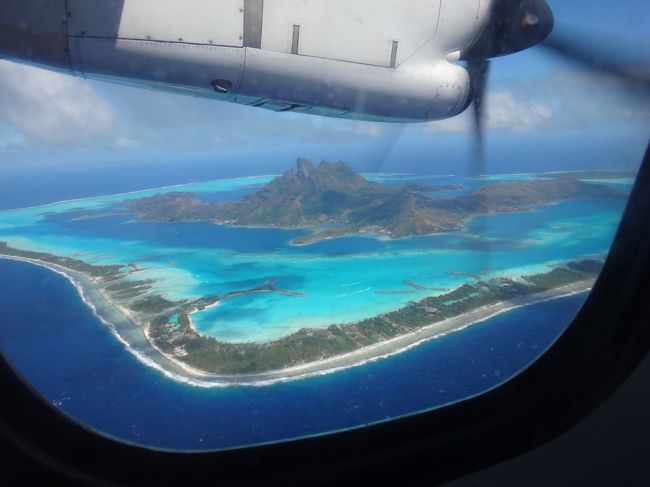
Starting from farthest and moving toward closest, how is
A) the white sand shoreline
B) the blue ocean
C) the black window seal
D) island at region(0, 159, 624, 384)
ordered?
island at region(0, 159, 624, 384) → the white sand shoreline → the blue ocean → the black window seal

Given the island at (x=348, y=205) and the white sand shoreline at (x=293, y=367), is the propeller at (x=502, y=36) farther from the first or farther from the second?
the island at (x=348, y=205)

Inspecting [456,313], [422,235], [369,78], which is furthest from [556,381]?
[422,235]

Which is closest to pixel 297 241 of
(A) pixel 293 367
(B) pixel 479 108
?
(A) pixel 293 367

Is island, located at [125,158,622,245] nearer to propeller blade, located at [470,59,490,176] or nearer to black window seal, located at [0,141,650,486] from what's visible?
propeller blade, located at [470,59,490,176]

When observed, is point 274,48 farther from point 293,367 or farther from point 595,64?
point 293,367

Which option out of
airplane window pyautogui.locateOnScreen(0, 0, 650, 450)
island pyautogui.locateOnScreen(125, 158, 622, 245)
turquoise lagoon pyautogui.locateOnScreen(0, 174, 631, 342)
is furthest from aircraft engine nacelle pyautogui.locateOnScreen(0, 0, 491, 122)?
island pyautogui.locateOnScreen(125, 158, 622, 245)

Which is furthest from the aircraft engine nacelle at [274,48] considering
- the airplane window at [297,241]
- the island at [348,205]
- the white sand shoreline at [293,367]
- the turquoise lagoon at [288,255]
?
the island at [348,205]

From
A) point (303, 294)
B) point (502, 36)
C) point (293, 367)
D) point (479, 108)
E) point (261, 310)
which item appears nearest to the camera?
point (502, 36)
